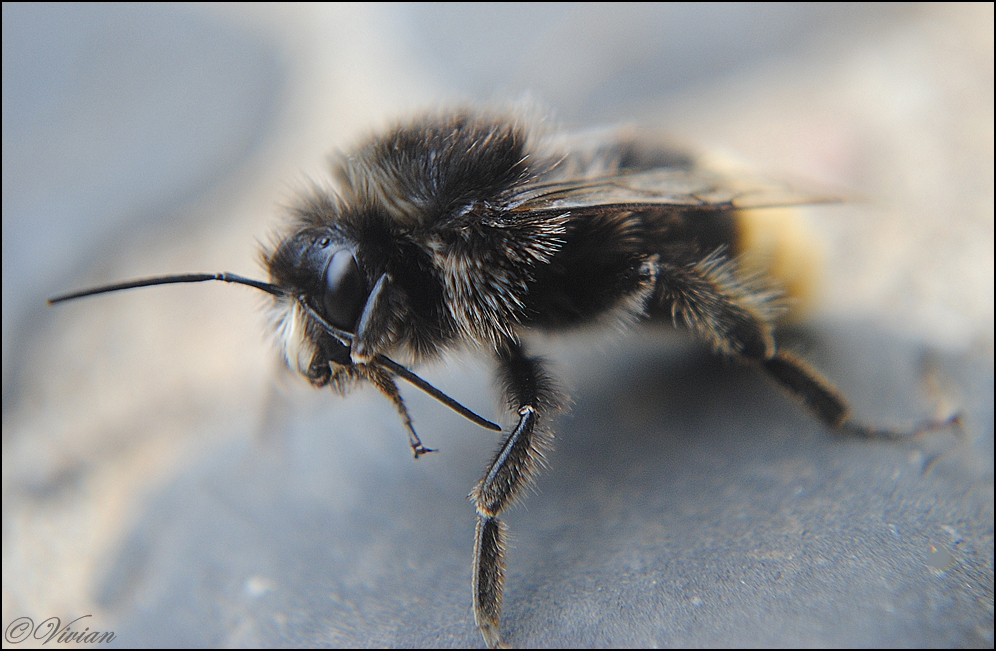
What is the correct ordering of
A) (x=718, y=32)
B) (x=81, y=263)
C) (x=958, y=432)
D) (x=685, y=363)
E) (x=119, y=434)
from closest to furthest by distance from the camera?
(x=958, y=432) < (x=685, y=363) < (x=119, y=434) < (x=81, y=263) < (x=718, y=32)

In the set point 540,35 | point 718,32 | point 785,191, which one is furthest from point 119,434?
point 718,32

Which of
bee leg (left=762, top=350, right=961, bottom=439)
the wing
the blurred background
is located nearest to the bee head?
the wing

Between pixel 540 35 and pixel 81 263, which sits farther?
pixel 540 35

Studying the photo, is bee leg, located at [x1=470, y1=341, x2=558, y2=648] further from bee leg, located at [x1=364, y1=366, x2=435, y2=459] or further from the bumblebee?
bee leg, located at [x1=364, y1=366, x2=435, y2=459]

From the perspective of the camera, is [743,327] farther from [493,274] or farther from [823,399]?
[493,274]

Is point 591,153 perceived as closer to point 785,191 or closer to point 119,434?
point 785,191

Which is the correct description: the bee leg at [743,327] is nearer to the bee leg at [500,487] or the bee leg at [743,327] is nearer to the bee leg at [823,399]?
the bee leg at [823,399]

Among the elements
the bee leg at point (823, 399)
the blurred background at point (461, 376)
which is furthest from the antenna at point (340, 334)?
the bee leg at point (823, 399)
